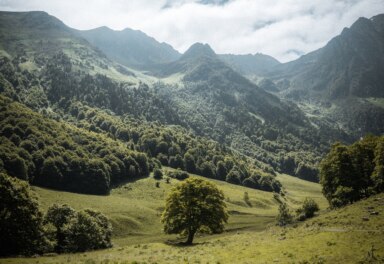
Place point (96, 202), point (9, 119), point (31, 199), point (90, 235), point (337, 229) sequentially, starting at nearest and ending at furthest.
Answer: point (337, 229) < point (31, 199) < point (90, 235) < point (96, 202) < point (9, 119)

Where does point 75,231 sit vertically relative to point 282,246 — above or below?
below

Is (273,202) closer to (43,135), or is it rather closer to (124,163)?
(124,163)

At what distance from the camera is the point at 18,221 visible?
192 ft

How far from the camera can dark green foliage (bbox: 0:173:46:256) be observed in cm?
5672

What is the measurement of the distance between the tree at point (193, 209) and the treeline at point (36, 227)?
16.1m

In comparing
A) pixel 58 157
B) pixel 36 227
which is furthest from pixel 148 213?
pixel 36 227

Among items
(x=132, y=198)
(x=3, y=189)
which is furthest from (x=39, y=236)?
(x=132, y=198)

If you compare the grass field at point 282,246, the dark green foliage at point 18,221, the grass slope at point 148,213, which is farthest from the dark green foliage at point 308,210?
the dark green foliage at point 18,221

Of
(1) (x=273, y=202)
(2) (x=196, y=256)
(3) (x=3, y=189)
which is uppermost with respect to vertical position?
(3) (x=3, y=189)

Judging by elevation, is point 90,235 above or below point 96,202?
above

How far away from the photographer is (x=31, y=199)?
6194 cm

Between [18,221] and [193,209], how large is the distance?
34814 millimetres

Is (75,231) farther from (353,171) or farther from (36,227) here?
(353,171)

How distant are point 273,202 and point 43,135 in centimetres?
12558
